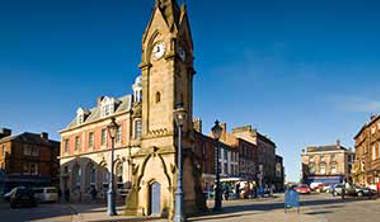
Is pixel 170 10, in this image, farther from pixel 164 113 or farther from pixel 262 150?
pixel 262 150

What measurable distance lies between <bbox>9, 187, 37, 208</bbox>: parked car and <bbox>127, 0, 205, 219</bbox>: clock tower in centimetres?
1484

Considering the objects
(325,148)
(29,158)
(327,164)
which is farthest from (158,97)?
(325,148)

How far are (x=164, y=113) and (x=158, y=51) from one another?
364 cm

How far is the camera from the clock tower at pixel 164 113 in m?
22.4

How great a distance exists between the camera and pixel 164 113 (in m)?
23.6

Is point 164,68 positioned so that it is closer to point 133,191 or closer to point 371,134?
point 133,191

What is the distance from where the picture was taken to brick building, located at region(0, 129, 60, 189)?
61219 millimetres

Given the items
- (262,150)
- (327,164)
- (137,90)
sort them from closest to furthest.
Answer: (137,90) → (262,150) → (327,164)

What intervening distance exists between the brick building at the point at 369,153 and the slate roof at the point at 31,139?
4720 cm

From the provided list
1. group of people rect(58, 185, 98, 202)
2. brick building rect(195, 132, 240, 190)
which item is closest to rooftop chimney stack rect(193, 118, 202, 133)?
brick building rect(195, 132, 240, 190)

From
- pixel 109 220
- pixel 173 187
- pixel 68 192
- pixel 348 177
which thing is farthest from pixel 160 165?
pixel 348 177

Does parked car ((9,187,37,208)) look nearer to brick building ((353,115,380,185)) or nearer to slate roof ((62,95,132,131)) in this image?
slate roof ((62,95,132,131))

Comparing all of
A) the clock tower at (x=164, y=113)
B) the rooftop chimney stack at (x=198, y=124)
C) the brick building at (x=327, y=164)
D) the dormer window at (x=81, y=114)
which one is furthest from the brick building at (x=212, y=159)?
the brick building at (x=327, y=164)

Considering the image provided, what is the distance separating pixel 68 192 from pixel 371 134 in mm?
41968
